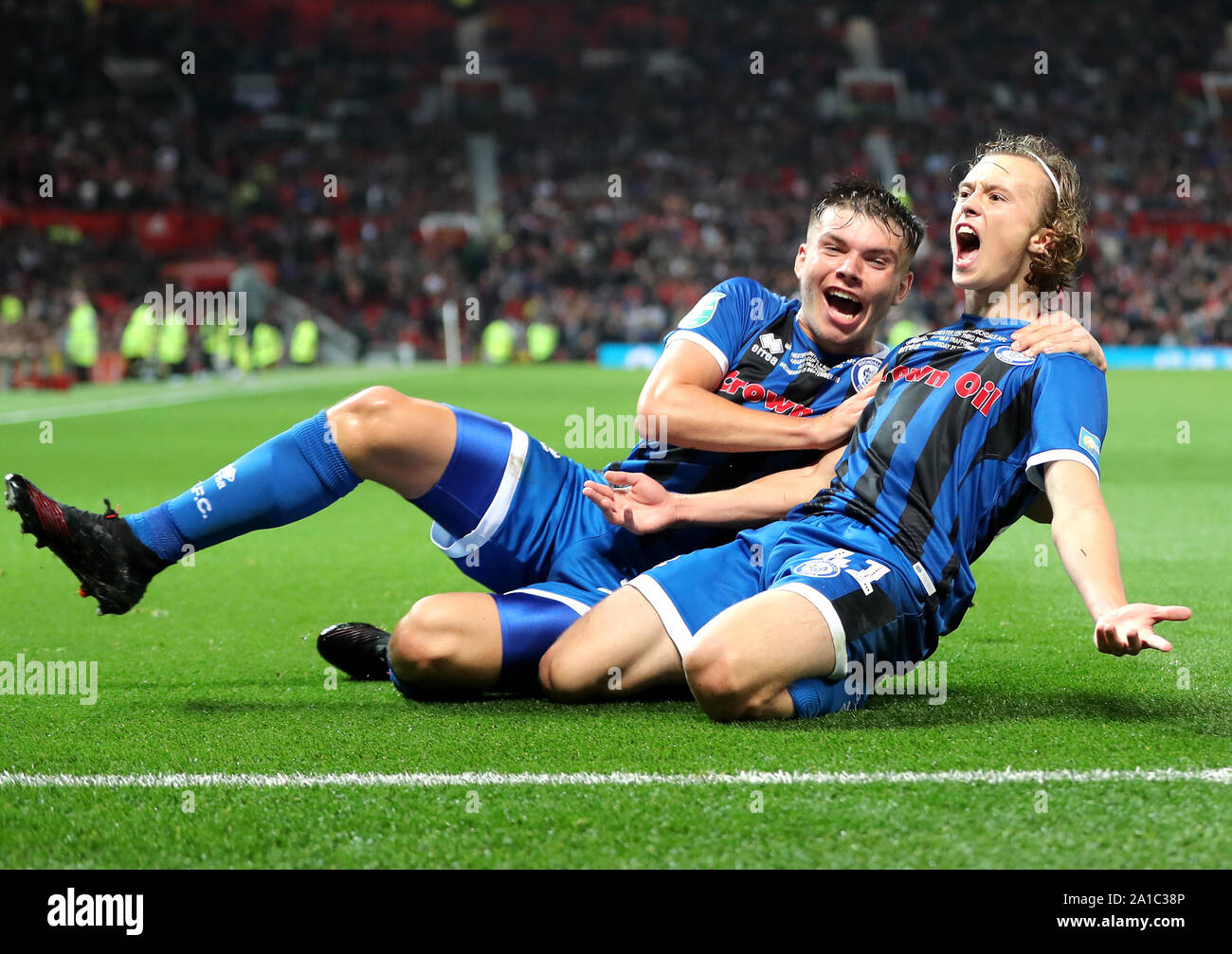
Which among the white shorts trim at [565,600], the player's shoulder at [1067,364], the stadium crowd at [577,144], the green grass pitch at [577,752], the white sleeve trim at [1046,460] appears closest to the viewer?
the green grass pitch at [577,752]

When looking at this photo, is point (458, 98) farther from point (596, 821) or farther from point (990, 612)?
point (596, 821)

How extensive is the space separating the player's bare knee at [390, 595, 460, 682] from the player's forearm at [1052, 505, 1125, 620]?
162 centimetres

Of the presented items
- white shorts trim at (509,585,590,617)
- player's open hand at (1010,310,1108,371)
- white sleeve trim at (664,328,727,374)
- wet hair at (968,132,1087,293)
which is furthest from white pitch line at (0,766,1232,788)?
white sleeve trim at (664,328,727,374)

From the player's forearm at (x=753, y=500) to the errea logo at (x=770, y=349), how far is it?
0.42 metres

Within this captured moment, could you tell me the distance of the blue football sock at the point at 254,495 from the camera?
149 inches

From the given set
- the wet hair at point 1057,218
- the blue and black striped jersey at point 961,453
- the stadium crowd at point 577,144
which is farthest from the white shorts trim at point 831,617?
the stadium crowd at point 577,144

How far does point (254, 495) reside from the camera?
3.80 m

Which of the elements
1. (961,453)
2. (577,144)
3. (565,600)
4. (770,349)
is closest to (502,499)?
(565,600)

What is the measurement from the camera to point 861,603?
3.54m

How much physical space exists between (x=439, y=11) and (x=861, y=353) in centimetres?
4103

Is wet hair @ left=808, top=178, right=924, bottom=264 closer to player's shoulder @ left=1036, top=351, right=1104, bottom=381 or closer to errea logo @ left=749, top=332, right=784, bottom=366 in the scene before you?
errea logo @ left=749, top=332, right=784, bottom=366

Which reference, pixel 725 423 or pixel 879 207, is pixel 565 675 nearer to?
pixel 725 423

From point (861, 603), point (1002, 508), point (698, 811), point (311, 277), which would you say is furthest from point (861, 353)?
point (311, 277)

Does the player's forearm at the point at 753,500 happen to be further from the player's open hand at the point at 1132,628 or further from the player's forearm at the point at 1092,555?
the player's open hand at the point at 1132,628
